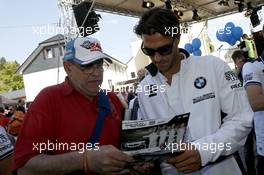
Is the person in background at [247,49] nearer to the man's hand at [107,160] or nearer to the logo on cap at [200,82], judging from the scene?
the logo on cap at [200,82]

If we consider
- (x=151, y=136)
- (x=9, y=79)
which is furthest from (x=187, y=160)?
(x=9, y=79)

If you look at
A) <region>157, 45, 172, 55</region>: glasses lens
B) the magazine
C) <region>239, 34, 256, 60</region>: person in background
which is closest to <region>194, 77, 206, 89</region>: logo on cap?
<region>157, 45, 172, 55</region>: glasses lens

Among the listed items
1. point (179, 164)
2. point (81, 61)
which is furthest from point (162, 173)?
point (81, 61)

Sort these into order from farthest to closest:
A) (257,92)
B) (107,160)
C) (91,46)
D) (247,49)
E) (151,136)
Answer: (247,49) → (257,92) → (91,46) → (151,136) → (107,160)

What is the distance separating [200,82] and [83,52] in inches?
28.6

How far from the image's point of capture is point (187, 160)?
203cm

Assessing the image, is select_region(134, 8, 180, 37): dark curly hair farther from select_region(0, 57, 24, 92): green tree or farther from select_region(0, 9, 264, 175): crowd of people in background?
select_region(0, 57, 24, 92): green tree

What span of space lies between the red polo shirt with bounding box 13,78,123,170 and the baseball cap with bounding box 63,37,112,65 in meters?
0.17

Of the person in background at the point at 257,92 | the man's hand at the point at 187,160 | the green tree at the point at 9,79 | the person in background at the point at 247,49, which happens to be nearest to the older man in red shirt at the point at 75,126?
the man's hand at the point at 187,160

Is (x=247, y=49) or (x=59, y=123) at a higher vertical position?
(x=247, y=49)

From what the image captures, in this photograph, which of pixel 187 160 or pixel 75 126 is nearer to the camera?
pixel 187 160

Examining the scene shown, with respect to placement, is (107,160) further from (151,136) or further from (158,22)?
(158,22)

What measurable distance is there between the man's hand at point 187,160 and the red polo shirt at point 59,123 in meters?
0.49

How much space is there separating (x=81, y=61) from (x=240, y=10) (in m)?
12.8
